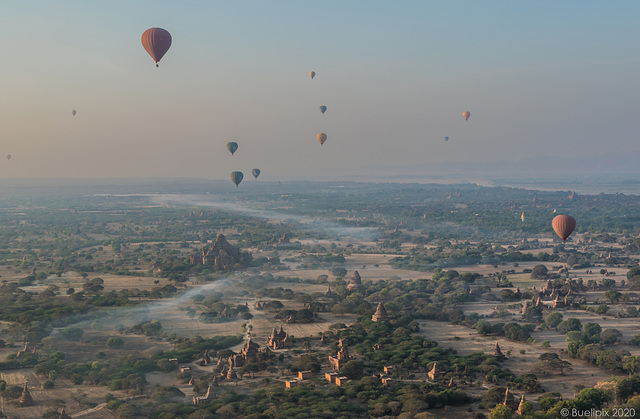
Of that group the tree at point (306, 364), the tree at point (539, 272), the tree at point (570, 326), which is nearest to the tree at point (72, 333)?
the tree at point (306, 364)

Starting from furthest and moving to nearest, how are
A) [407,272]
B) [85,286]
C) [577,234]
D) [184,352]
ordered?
[577,234], [407,272], [85,286], [184,352]

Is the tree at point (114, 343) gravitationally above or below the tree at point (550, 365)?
below

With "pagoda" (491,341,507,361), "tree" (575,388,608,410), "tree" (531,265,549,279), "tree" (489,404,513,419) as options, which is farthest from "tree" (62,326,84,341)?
"tree" (531,265,549,279)

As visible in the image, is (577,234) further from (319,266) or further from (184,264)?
(184,264)

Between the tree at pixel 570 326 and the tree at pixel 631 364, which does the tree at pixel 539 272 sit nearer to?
the tree at pixel 570 326

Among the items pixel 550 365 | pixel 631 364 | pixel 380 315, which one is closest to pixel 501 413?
pixel 550 365

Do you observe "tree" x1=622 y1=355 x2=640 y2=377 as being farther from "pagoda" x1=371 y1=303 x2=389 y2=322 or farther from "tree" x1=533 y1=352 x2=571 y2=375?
"pagoda" x1=371 y1=303 x2=389 y2=322

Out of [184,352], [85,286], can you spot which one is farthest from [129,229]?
[184,352]

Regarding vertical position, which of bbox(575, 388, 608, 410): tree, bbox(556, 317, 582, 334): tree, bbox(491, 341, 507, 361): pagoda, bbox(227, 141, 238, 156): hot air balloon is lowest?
bbox(491, 341, 507, 361): pagoda
